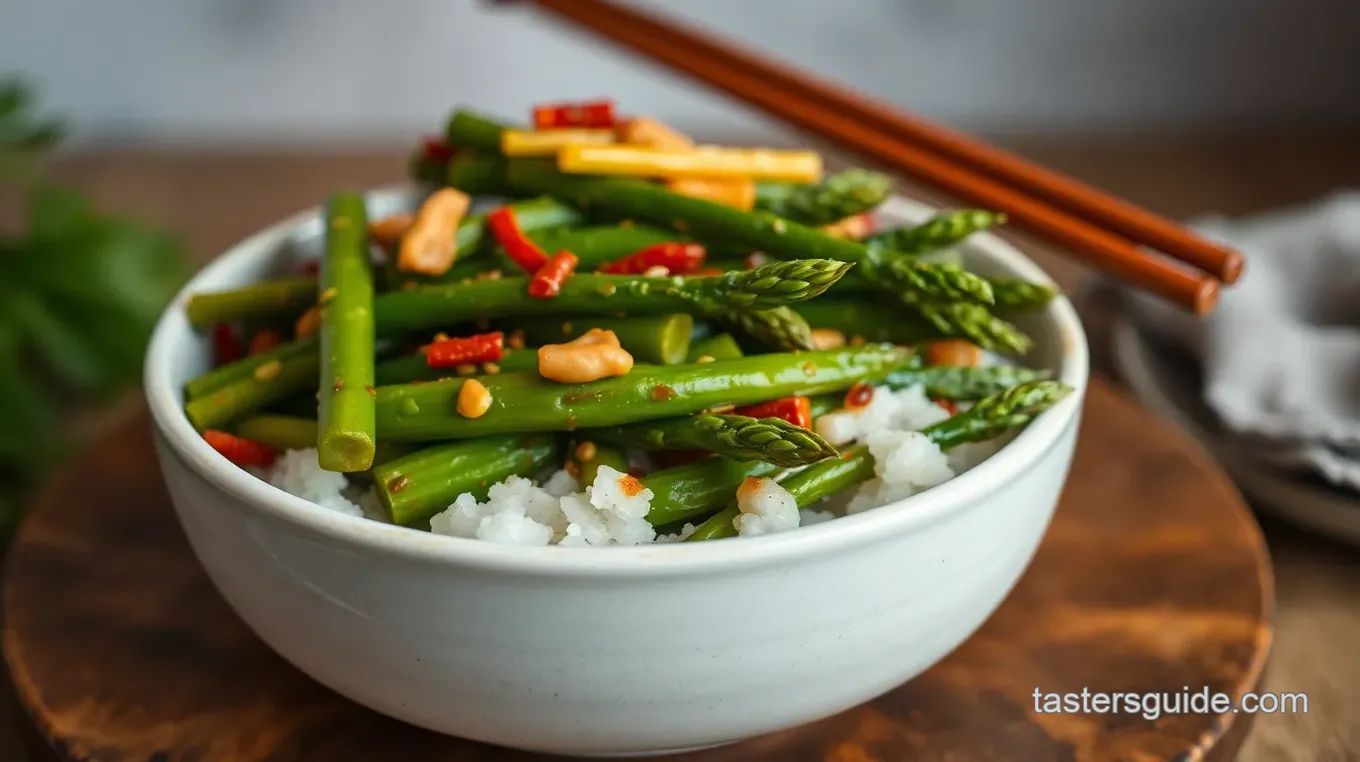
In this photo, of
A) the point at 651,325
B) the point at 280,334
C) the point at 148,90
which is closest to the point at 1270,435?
the point at 651,325

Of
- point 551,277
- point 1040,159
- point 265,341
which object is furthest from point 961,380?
point 1040,159

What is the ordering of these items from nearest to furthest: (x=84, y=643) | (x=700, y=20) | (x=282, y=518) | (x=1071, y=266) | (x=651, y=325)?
1. (x=282, y=518)
2. (x=651, y=325)
3. (x=84, y=643)
4. (x=1071, y=266)
5. (x=700, y=20)

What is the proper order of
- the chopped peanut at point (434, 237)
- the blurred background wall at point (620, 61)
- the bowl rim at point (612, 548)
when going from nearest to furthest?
the bowl rim at point (612, 548) < the chopped peanut at point (434, 237) < the blurred background wall at point (620, 61)

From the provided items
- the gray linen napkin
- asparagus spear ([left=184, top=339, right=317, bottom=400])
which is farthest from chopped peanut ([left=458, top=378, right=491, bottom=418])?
the gray linen napkin

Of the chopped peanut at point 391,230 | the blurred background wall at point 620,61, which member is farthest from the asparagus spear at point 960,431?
the blurred background wall at point 620,61

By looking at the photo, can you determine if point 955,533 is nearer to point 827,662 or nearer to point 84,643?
point 827,662

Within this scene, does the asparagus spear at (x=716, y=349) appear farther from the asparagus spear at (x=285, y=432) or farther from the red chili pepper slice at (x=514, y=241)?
the asparagus spear at (x=285, y=432)

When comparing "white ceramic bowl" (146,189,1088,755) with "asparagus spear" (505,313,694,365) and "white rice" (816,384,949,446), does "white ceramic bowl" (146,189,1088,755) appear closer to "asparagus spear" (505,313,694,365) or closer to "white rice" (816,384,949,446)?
"white rice" (816,384,949,446)
